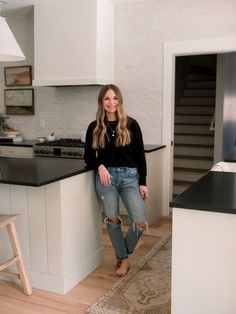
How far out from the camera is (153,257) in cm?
324

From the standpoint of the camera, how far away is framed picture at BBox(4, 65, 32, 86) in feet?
16.9

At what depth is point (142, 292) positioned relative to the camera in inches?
104

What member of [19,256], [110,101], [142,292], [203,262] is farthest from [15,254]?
[203,262]

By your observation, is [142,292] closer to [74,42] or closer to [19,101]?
[74,42]

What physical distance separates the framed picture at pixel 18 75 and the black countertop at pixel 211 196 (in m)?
3.58

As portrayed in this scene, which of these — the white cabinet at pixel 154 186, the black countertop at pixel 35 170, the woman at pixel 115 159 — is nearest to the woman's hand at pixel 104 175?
the woman at pixel 115 159

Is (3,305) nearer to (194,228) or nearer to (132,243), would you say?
→ (132,243)

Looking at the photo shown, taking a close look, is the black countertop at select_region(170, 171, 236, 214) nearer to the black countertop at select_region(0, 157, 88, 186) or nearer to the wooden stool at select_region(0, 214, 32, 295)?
the black countertop at select_region(0, 157, 88, 186)

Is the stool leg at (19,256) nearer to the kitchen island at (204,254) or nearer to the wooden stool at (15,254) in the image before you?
the wooden stool at (15,254)

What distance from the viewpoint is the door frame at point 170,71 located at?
13.2 ft

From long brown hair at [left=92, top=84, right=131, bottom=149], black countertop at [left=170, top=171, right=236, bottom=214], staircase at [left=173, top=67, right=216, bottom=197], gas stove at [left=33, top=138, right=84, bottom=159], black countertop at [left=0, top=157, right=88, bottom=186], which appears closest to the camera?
black countertop at [left=170, top=171, right=236, bottom=214]

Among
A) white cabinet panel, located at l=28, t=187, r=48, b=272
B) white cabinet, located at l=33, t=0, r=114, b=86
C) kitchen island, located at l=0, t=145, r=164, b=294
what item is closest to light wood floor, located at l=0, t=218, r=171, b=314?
kitchen island, located at l=0, t=145, r=164, b=294

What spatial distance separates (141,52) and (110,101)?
1967 millimetres

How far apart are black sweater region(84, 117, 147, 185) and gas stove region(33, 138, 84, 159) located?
1.42 m
